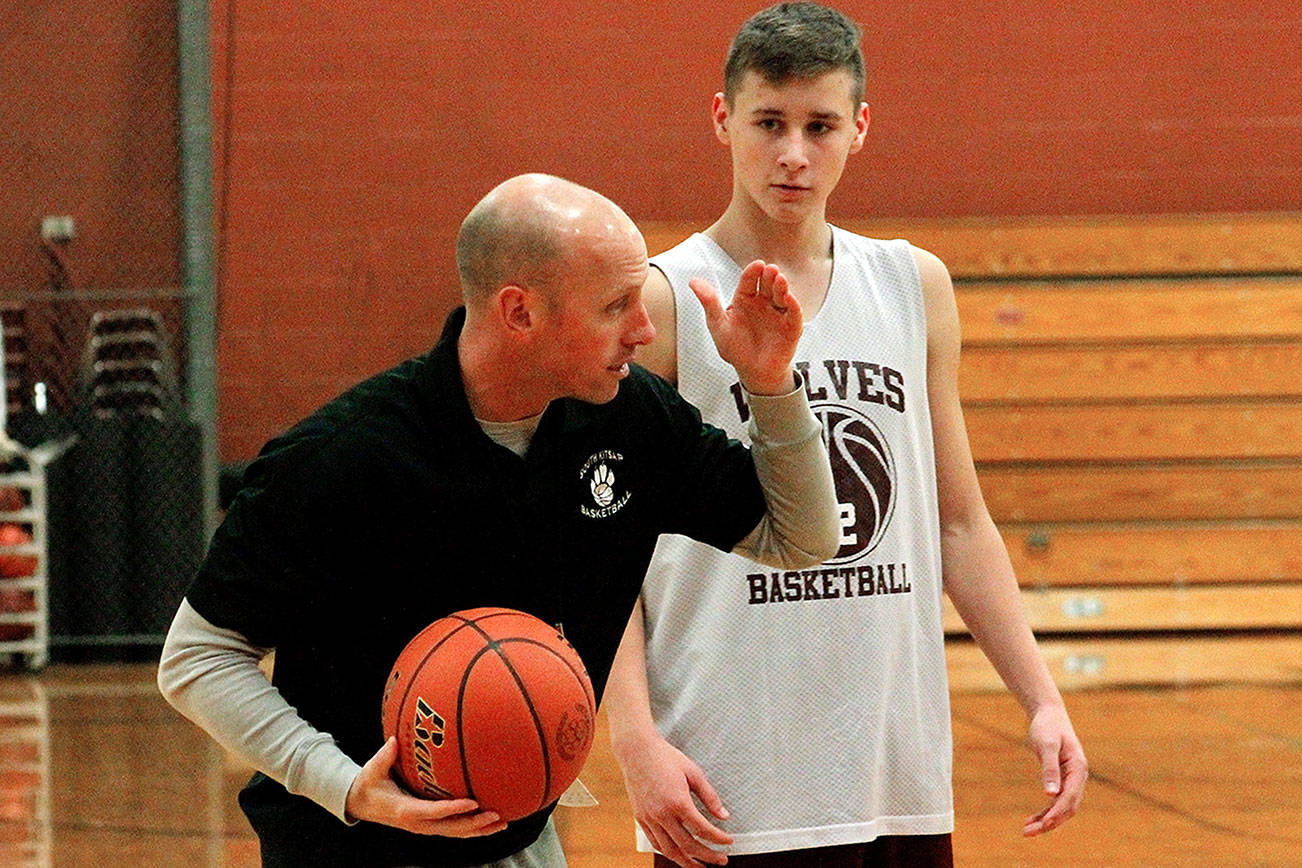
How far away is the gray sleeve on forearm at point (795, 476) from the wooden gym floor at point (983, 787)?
2.82 m

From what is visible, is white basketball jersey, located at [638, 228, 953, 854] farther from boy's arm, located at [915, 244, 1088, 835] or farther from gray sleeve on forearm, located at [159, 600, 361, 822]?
gray sleeve on forearm, located at [159, 600, 361, 822]

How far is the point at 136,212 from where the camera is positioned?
8977mm

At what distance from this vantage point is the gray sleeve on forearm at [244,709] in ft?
5.73

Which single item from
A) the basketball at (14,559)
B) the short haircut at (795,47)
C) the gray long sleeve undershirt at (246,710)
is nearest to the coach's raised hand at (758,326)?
the gray long sleeve undershirt at (246,710)

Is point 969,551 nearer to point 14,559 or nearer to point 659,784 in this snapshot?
point 659,784

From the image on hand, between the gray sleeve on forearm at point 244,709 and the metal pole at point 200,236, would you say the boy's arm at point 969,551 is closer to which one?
the gray sleeve on forearm at point 244,709

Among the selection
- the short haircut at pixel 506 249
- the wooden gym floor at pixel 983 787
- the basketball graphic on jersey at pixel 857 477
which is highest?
the short haircut at pixel 506 249

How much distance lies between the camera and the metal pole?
27.6 ft

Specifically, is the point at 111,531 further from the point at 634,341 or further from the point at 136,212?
the point at 634,341

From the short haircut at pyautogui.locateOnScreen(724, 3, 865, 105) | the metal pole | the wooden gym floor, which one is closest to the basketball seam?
the short haircut at pyautogui.locateOnScreen(724, 3, 865, 105)

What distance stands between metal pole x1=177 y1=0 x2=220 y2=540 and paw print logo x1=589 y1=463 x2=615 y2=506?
6.76m

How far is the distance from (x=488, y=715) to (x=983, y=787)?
164 inches

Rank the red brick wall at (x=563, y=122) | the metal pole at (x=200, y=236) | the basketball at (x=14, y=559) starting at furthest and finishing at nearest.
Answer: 1. the red brick wall at (x=563, y=122)
2. the metal pole at (x=200, y=236)
3. the basketball at (x=14, y=559)

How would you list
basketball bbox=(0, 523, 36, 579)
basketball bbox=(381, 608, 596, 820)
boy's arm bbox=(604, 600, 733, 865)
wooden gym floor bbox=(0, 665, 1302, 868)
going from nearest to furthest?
basketball bbox=(381, 608, 596, 820)
boy's arm bbox=(604, 600, 733, 865)
wooden gym floor bbox=(0, 665, 1302, 868)
basketball bbox=(0, 523, 36, 579)
